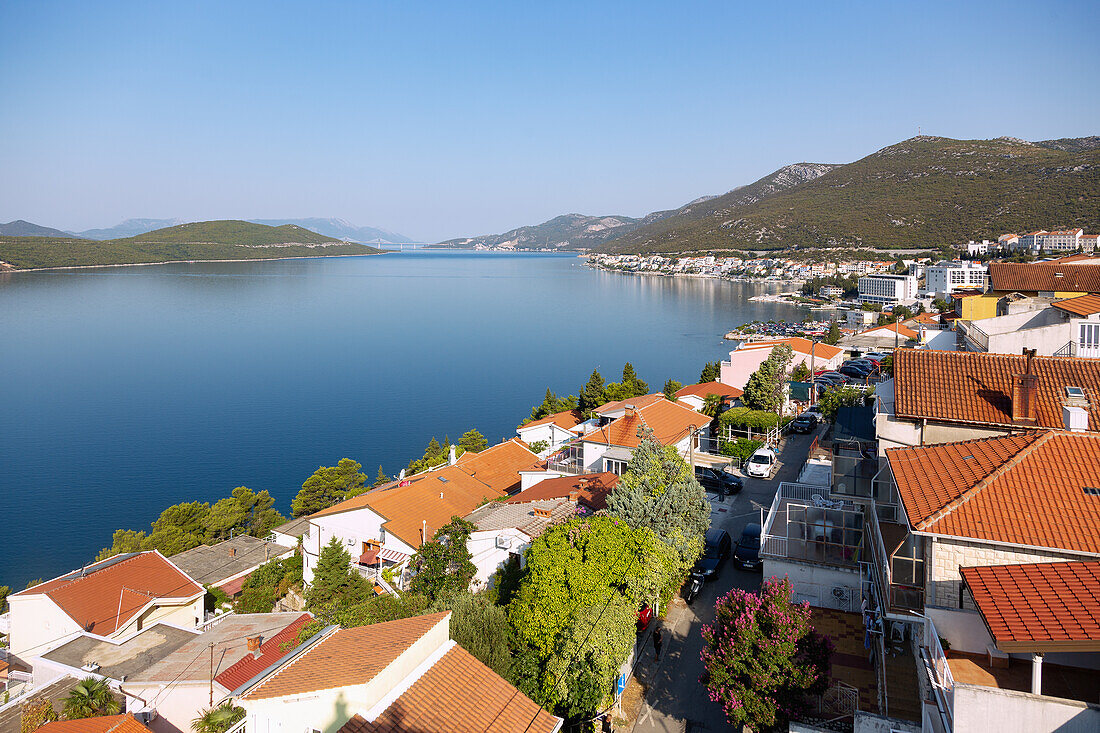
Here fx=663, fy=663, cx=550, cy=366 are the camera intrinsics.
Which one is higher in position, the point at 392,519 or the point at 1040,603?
the point at 1040,603

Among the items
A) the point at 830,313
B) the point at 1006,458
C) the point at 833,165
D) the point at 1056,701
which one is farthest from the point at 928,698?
the point at 833,165

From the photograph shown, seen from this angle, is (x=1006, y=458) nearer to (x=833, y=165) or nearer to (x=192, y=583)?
(x=192, y=583)

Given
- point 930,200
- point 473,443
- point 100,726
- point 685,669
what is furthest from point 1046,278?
point 930,200

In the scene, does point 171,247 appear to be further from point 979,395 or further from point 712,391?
point 979,395

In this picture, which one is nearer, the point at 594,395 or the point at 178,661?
the point at 178,661

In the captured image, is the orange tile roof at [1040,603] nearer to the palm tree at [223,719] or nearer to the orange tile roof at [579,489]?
the palm tree at [223,719]

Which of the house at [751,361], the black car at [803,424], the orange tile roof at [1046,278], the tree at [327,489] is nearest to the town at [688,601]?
the orange tile roof at [1046,278]
